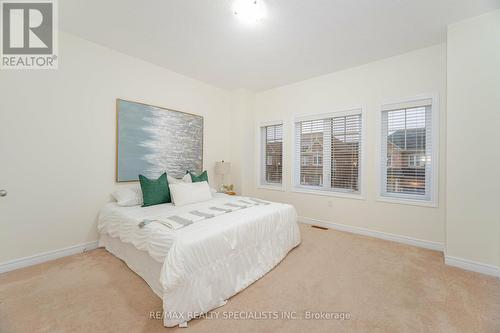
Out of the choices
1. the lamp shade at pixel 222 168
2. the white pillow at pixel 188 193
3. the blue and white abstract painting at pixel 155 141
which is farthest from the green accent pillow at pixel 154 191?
the lamp shade at pixel 222 168

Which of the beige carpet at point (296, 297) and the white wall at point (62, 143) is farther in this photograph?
the white wall at point (62, 143)

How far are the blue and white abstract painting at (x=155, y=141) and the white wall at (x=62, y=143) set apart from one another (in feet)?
0.44

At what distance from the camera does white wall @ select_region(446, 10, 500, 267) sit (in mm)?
2158

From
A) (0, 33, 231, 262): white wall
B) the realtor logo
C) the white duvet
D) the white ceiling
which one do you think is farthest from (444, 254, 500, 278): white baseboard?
the realtor logo

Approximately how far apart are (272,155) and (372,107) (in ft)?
6.91

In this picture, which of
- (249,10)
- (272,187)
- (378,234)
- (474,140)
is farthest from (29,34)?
(378,234)

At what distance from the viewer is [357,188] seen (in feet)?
11.4

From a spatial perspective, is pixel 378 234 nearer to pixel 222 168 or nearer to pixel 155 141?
pixel 222 168

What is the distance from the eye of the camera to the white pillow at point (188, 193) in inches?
108

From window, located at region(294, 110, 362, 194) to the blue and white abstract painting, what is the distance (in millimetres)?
2068

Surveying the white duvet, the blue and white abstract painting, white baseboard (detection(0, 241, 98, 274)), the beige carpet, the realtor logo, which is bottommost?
the beige carpet

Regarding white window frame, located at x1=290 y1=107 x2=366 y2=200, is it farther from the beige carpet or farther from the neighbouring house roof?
the beige carpet

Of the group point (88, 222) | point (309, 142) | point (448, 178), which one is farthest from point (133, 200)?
point (448, 178)

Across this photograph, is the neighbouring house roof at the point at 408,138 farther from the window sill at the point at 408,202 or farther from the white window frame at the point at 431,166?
the window sill at the point at 408,202
